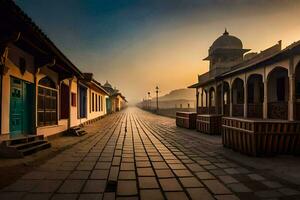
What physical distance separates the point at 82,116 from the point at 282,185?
1528 cm

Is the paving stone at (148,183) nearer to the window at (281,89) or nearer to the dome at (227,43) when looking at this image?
the window at (281,89)

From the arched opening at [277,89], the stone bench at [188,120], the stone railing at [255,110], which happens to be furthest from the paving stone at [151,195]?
the stone bench at [188,120]

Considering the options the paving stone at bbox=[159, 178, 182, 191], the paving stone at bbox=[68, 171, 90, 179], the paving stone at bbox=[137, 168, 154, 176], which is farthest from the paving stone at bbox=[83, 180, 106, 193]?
the paving stone at bbox=[159, 178, 182, 191]

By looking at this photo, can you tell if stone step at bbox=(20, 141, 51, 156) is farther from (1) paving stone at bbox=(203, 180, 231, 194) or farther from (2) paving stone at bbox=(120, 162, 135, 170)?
(1) paving stone at bbox=(203, 180, 231, 194)

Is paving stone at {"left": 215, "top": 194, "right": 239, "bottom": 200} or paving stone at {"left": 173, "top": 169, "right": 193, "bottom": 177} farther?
paving stone at {"left": 173, "top": 169, "right": 193, "bottom": 177}

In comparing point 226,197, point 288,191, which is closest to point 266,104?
point 288,191

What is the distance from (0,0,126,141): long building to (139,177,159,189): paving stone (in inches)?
165

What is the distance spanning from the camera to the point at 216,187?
15.0ft

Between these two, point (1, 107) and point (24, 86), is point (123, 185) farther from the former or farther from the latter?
point (24, 86)

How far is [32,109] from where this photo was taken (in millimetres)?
9164

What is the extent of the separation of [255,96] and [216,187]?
13.5 metres

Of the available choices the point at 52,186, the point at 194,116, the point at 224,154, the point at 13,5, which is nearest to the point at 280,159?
the point at 224,154

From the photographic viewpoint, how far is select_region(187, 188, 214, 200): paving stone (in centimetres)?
409

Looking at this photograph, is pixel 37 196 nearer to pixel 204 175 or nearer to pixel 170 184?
pixel 170 184
